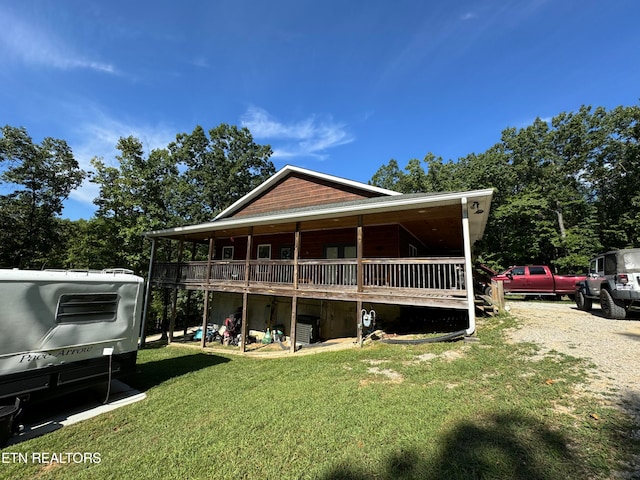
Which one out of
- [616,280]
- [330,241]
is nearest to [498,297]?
[616,280]

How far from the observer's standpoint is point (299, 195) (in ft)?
50.9

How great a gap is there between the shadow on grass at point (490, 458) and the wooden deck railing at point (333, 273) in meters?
4.32

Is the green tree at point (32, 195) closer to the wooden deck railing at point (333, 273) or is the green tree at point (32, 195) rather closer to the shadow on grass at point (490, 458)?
the wooden deck railing at point (333, 273)

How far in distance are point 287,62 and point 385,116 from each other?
6.72 m

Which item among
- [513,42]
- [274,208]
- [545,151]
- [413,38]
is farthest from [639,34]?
[545,151]

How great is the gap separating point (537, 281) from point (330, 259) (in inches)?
537

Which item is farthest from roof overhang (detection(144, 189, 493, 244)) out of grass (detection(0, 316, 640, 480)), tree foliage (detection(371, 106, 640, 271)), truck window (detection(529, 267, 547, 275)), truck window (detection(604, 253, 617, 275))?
tree foliage (detection(371, 106, 640, 271))

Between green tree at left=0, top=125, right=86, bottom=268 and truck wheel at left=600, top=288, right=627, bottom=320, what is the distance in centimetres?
3506

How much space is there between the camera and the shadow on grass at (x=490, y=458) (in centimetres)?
253

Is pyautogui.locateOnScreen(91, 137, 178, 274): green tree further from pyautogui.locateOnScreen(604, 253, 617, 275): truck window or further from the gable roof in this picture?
pyautogui.locateOnScreen(604, 253, 617, 275): truck window

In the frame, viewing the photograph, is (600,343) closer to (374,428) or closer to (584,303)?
(374,428)

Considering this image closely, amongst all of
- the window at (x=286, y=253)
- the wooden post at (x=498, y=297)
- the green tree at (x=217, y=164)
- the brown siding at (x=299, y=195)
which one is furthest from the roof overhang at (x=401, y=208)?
the green tree at (x=217, y=164)

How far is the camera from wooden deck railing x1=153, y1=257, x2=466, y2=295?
7.66m

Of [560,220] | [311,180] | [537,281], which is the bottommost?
[537,281]
